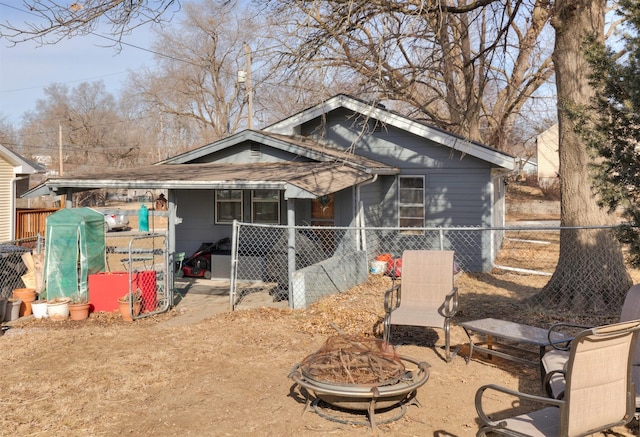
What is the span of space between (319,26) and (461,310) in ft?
16.5

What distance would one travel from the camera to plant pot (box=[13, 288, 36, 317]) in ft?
33.9

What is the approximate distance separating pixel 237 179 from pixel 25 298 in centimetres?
423

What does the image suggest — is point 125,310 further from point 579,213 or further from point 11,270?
point 579,213

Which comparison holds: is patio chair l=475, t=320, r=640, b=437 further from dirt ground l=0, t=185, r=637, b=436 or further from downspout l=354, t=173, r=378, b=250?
downspout l=354, t=173, r=378, b=250

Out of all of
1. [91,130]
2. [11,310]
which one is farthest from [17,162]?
[91,130]

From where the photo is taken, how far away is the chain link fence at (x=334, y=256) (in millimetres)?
10406

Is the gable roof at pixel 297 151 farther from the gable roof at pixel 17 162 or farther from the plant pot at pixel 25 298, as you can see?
the gable roof at pixel 17 162

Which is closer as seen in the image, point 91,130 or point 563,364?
point 563,364

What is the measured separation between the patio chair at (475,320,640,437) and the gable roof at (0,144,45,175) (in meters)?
22.4

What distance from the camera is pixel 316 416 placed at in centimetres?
527

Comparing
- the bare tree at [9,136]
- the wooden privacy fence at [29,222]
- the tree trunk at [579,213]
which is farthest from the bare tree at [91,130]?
the tree trunk at [579,213]

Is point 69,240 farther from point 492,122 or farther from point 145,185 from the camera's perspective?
point 492,122

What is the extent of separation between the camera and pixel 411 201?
15586 millimetres

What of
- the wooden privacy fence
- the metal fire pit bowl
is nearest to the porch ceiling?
the metal fire pit bowl
